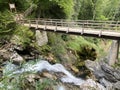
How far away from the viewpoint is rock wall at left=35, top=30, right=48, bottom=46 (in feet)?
78.6

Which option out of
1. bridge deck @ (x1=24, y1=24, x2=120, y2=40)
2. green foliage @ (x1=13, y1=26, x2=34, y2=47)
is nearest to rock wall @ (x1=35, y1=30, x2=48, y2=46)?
green foliage @ (x1=13, y1=26, x2=34, y2=47)

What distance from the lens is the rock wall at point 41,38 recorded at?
2395cm

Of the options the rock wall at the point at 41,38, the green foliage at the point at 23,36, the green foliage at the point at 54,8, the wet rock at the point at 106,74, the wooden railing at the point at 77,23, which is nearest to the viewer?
the wet rock at the point at 106,74

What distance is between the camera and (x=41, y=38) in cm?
2428

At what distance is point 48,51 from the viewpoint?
23.8 meters

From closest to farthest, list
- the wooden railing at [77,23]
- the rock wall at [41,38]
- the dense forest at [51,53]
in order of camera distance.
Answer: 1. the dense forest at [51,53]
2. the wooden railing at [77,23]
3. the rock wall at [41,38]

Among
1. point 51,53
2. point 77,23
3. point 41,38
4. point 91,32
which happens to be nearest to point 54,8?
point 41,38

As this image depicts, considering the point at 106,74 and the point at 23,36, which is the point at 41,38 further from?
the point at 106,74

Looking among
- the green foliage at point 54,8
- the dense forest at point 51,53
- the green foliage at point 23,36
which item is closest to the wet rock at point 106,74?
the dense forest at point 51,53

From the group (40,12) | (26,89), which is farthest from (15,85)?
(40,12)

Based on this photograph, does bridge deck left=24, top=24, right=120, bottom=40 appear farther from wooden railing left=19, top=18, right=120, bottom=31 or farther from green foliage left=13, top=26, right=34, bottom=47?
green foliage left=13, top=26, right=34, bottom=47

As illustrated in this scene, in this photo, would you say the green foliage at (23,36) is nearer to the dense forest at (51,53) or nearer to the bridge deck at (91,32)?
the dense forest at (51,53)

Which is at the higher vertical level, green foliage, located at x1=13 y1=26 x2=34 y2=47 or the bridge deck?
the bridge deck

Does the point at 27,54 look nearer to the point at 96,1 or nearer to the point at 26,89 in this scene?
the point at 26,89
